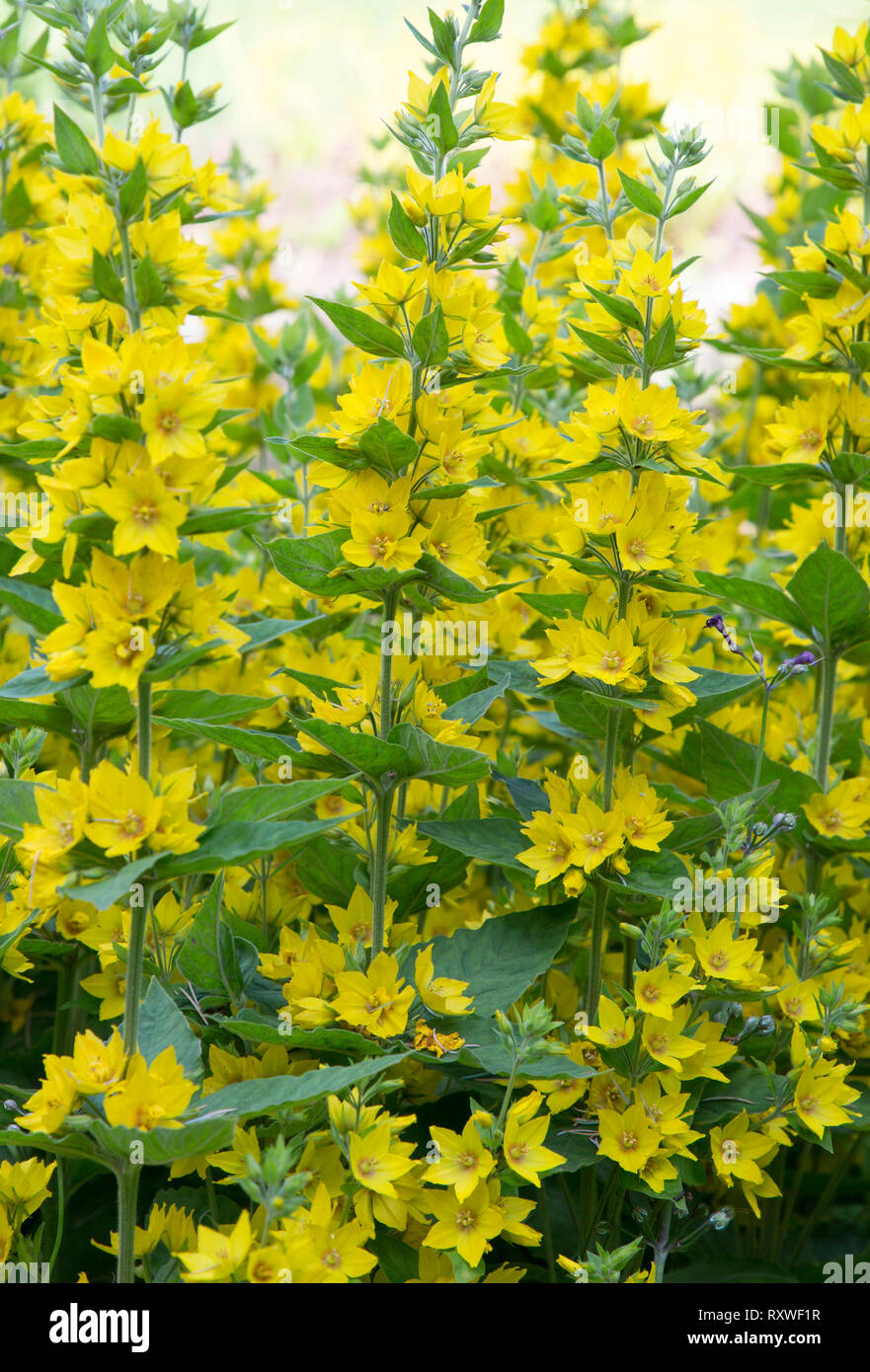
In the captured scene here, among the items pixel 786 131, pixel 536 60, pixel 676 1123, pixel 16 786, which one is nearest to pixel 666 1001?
pixel 676 1123

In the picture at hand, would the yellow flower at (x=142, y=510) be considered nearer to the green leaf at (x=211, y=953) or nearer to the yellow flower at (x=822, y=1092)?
the green leaf at (x=211, y=953)

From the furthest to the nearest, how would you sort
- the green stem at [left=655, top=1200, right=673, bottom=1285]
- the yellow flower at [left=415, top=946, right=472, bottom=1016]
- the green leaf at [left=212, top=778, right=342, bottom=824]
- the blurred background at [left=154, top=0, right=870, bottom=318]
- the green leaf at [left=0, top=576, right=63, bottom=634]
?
the blurred background at [left=154, top=0, right=870, bottom=318] < the green leaf at [left=0, top=576, right=63, bottom=634] < the green stem at [left=655, top=1200, right=673, bottom=1285] < the yellow flower at [left=415, top=946, right=472, bottom=1016] < the green leaf at [left=212, top=778, right=342, bottom=824]

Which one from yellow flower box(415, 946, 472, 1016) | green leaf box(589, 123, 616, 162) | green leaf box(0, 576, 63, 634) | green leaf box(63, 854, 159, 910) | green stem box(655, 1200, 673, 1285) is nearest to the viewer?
green leaf box(63, 854, 159, 910)

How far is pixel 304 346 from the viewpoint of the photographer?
2641 millimetres

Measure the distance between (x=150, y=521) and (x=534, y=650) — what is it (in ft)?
3.18

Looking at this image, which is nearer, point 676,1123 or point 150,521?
point 150,521

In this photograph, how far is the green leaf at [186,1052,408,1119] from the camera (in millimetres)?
1268

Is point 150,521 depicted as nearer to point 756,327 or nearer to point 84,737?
point 84,737

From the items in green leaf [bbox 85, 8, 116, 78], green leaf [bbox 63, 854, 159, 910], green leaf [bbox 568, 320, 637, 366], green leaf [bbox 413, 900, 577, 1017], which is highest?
green leaf [bbox 85, 8, 116, 78]

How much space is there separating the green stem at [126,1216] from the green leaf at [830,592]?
1235 millimetres

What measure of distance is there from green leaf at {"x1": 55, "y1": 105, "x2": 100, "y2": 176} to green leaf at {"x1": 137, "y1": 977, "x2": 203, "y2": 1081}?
100 cm

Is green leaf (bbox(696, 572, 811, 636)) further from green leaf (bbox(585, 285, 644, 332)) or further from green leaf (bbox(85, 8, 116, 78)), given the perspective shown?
green leaf (bbox(85, 8, 116, 78))

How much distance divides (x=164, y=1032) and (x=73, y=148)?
42.0 inches

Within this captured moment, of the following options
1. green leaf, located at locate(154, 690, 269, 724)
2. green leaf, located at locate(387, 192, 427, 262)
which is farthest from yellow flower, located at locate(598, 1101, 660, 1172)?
green leaf, located at locate(387, 192, 427, 262)
